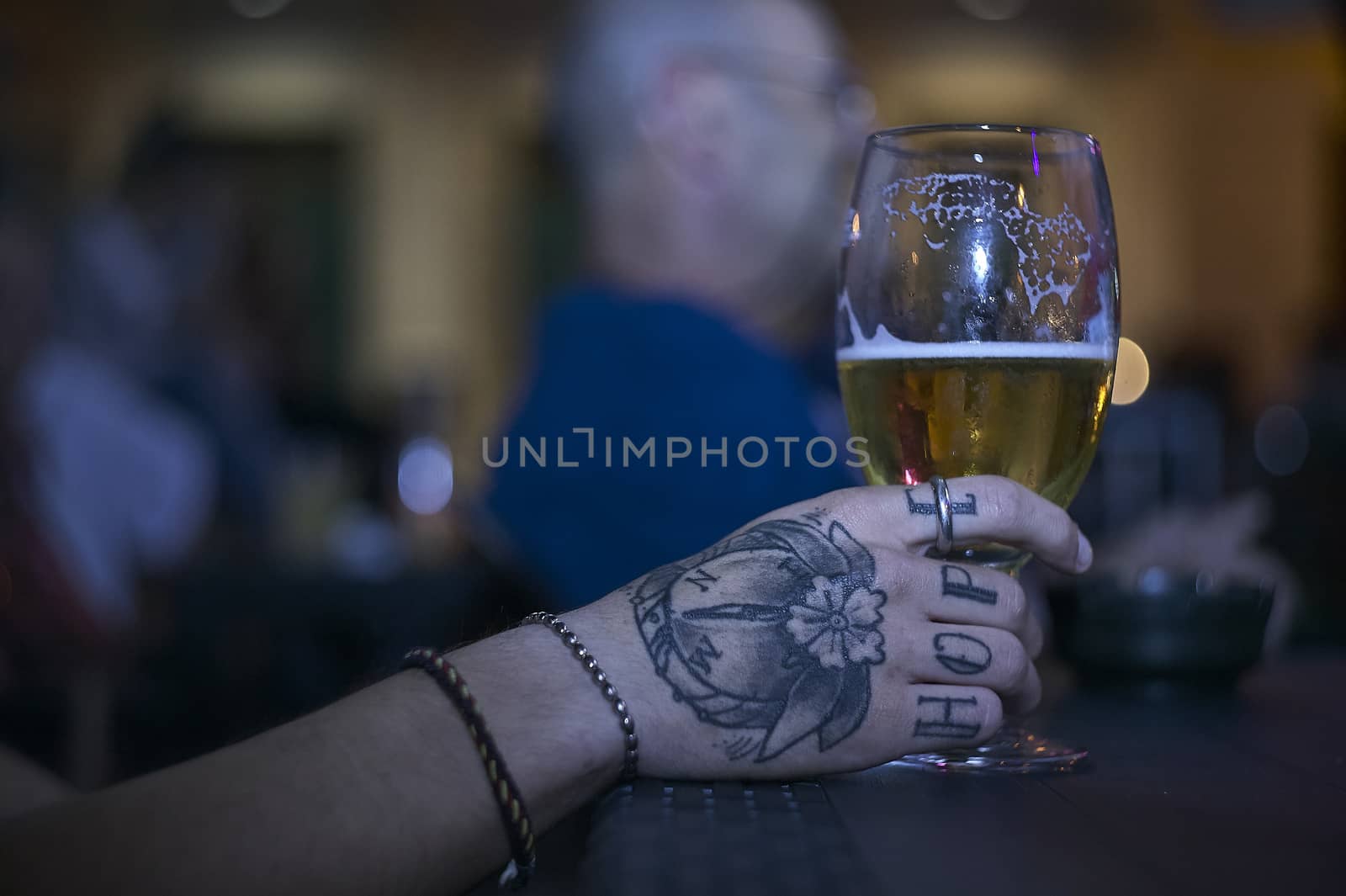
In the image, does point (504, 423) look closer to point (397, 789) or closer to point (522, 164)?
point (397, 789)

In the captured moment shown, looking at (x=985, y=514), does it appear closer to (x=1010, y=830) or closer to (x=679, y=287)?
(x=1010, y=830)

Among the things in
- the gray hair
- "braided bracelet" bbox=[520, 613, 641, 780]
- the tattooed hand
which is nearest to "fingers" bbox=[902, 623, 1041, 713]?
the tattooed hand

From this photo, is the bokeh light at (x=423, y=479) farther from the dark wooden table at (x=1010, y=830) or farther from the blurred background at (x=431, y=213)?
the dark wooden table at (x=1010, y=830)

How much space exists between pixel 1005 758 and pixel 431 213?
6153mm

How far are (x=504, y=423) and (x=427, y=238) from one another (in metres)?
5.25

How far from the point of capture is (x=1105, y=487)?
295 centimetres

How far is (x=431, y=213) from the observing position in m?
6.42

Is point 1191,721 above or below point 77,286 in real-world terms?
below

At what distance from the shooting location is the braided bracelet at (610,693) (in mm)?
534

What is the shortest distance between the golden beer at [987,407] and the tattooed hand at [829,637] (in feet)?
0.13

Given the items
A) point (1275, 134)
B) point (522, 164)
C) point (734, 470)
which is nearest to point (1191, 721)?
point (734, 470)

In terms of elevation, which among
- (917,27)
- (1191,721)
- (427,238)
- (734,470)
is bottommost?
(1191,721)

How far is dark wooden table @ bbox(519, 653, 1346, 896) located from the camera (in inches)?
15.2

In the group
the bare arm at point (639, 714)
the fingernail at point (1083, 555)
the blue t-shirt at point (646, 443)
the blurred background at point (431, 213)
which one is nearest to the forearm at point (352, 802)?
the bare arm at point (639, 714)
